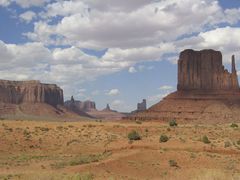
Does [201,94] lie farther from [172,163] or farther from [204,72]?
[172,163]

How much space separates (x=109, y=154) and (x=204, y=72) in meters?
97.7

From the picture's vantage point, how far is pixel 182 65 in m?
138

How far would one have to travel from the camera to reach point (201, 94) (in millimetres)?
122375

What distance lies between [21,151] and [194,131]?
23057 mm

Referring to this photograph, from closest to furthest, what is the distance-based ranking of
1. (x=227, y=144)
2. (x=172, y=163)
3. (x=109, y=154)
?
1. (x=172, y=163)
2. (x=109, y=154)
3. (x=227, y=144)

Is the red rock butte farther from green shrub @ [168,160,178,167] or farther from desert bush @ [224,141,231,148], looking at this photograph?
green shrub @ [168,160,178,167]

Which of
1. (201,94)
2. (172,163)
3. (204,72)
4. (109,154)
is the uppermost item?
(204,72)

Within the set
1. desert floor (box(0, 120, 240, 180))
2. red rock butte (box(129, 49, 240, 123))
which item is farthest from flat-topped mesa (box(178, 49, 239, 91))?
desert floor (box(0, 120, 240, 180))

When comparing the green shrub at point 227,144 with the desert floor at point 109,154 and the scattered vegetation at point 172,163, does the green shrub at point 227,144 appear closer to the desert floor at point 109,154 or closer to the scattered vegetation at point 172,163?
the desert floor at point 109,154

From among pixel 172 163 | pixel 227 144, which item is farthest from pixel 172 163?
pixel 227 144

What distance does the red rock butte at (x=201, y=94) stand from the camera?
348 ft

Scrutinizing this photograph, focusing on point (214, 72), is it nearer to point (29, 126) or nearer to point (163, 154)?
point (29, 126)

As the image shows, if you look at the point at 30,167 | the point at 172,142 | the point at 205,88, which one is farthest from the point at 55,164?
the point at 205,88

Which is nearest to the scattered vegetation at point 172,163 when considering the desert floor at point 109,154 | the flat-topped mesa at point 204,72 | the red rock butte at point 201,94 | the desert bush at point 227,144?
the desert floor at point 109,154
